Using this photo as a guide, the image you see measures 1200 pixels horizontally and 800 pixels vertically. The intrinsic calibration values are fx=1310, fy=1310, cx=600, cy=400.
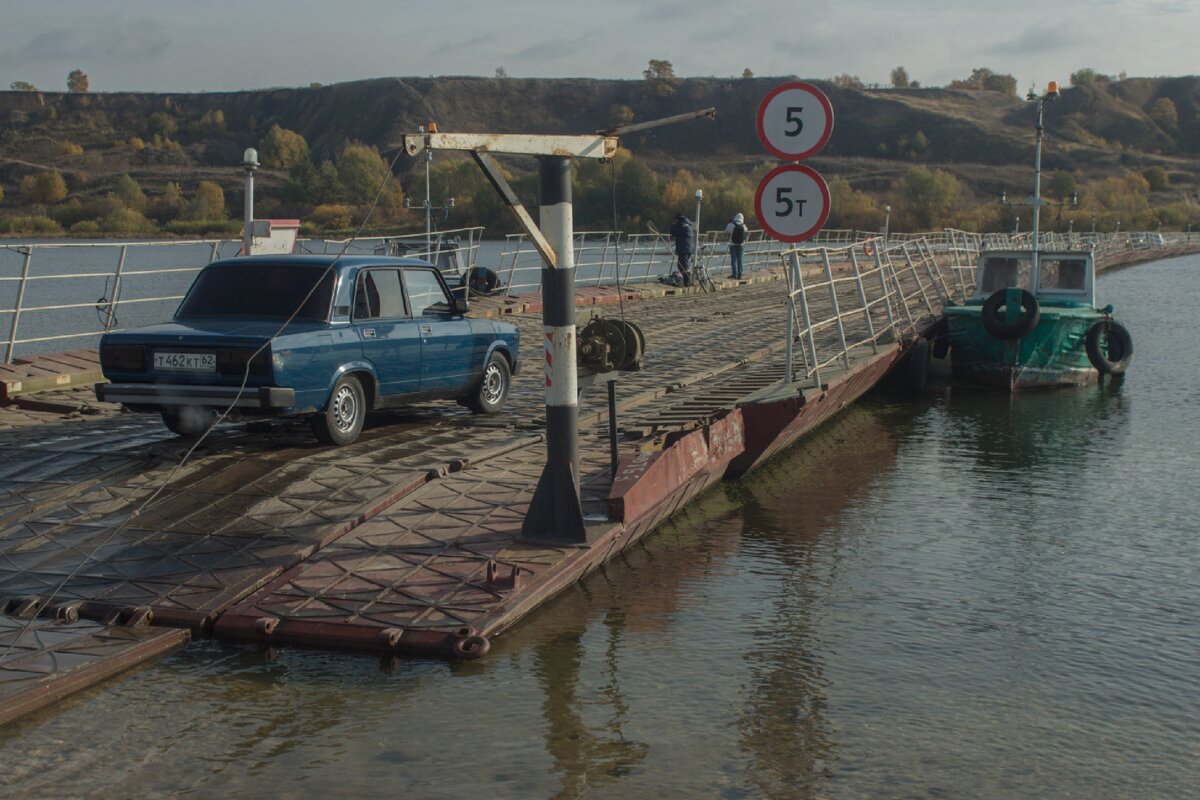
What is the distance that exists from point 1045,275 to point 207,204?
87257 millimetres

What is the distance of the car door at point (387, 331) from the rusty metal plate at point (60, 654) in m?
4.15

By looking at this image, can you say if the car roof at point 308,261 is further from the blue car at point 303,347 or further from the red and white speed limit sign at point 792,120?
the red and white speed limit sign at point 792,120

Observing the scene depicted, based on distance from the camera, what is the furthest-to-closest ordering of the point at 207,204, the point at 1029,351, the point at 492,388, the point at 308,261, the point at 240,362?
the point at 207,204
the point at 1029,351
the point at 492,388
the point at 308,261
the point at 240,362

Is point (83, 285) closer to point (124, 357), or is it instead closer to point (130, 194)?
point (130, 194)

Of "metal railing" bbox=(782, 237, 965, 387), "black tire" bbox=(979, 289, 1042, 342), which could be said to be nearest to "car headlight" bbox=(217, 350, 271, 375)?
"metal railing" bbox=(782, 237, 965, 387)

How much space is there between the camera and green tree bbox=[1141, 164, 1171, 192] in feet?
531

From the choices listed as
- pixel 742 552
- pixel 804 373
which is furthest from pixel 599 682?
pixel 804 373

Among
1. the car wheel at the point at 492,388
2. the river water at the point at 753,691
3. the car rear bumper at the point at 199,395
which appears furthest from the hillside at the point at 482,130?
the river water at the point at 753,691

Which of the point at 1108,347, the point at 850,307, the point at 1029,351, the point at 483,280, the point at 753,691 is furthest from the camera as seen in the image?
the point at 483,280

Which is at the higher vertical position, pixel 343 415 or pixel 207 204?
pixel 207 204

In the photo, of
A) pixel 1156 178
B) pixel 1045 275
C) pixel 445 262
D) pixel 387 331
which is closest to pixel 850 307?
pixel 1045 275

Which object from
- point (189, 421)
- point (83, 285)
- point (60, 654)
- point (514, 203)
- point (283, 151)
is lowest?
point (60, 654)

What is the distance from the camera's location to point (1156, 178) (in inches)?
6403

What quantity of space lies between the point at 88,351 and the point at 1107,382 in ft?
53.4
